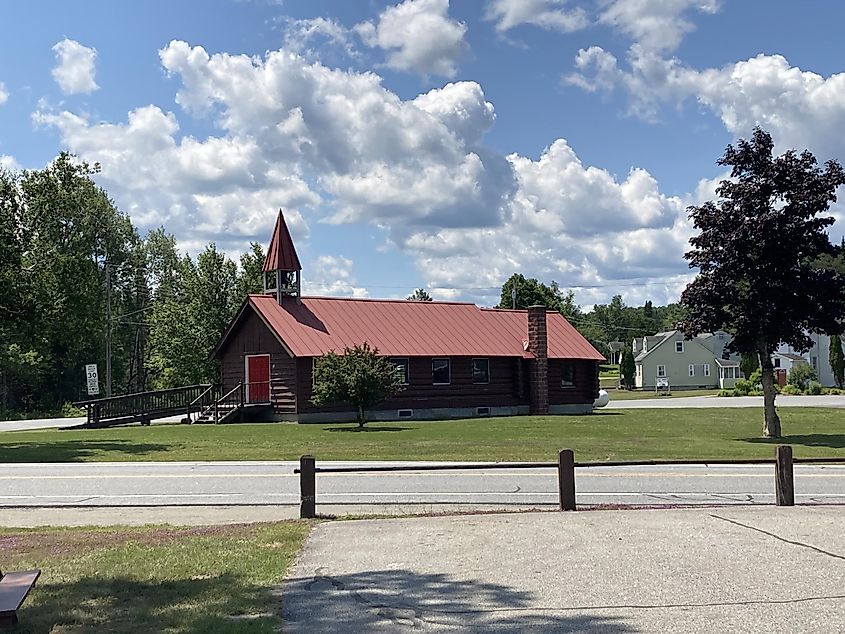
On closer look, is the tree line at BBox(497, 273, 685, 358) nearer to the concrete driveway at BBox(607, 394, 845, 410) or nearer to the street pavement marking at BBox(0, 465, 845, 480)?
the concrete driveway at BBox(607, 394, 845, 410)

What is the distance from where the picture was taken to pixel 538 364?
43594 mm

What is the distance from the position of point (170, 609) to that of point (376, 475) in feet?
35.3

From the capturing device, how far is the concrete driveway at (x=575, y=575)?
6773mm

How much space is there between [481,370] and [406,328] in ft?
13.3

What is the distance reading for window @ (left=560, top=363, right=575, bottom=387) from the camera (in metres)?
45.2

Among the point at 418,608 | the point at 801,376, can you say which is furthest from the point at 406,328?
the point at 801,376

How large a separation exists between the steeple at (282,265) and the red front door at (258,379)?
2875 mm

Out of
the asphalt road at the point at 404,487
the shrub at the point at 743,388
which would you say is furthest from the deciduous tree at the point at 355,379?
the shrub at the point at 743,388

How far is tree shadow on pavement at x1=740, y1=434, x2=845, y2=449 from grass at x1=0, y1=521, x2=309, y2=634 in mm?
17793

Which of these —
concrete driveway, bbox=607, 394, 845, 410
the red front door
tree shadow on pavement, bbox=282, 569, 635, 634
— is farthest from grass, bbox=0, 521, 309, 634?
concrete driveway, bbox=607, 394, 845, 410

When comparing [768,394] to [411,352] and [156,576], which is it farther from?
[156,576]

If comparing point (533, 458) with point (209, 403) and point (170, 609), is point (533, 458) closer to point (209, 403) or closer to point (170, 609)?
point (170, 609)

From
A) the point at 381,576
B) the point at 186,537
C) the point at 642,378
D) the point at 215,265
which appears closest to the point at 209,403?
the point at 215,265

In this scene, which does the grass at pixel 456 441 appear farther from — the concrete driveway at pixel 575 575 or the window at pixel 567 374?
the concrete driveway at pixel 575 575
